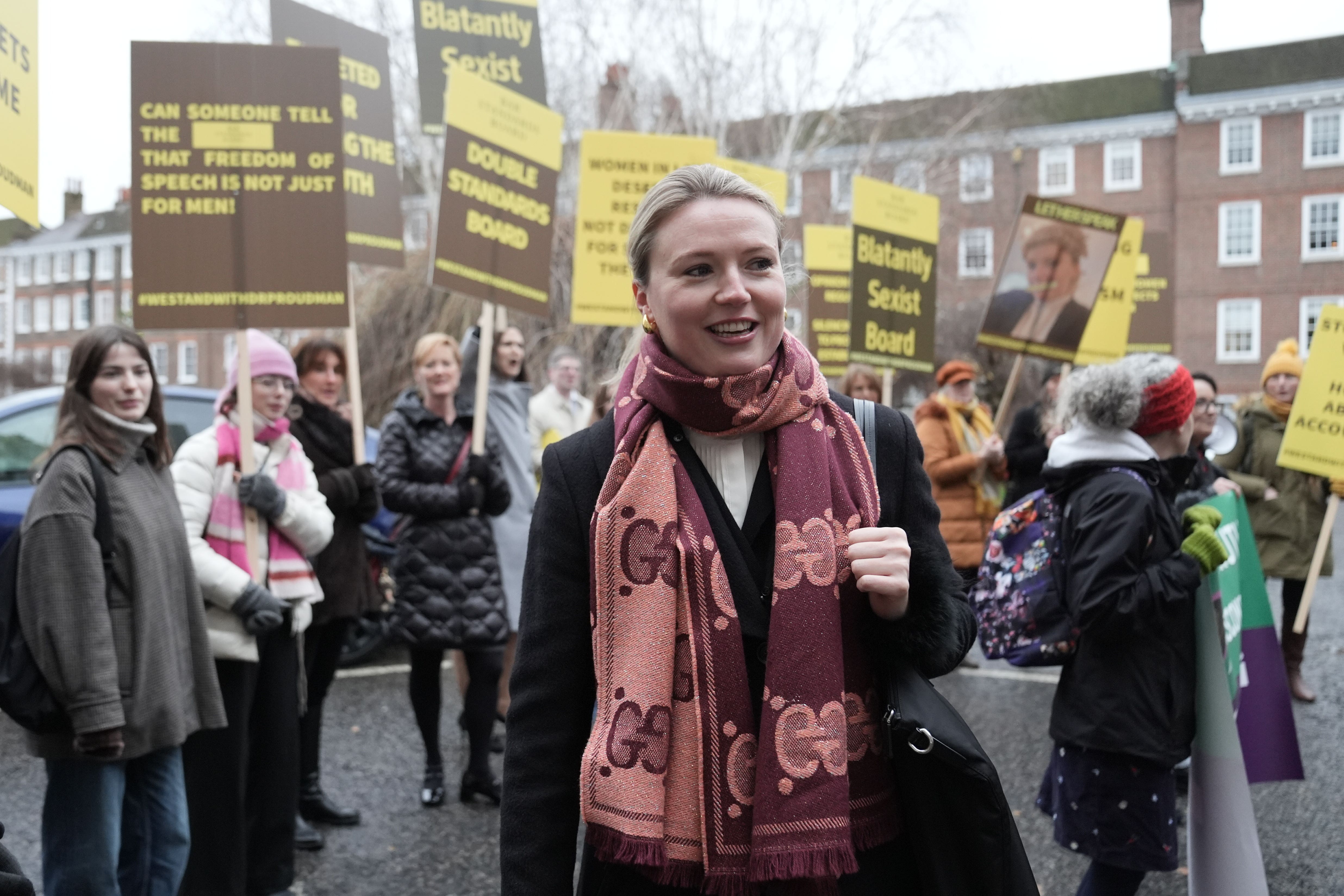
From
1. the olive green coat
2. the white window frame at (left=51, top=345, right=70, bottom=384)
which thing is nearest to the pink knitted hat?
the olive green coat

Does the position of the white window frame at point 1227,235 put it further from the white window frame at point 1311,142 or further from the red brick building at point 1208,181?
the white window frame at point 1311,142

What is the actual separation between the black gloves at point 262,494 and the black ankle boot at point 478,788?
1.70m

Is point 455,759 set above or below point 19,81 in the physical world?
below

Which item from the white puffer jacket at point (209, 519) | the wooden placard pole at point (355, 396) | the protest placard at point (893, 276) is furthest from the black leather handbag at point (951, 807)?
the protest placard at point (893, 276)

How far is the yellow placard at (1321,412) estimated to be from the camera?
20.2ft

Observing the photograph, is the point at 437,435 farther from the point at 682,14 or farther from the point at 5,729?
the point at 682,14

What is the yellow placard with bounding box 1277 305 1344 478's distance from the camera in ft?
20.2

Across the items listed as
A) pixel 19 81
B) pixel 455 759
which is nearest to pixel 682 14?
pixel 455 759

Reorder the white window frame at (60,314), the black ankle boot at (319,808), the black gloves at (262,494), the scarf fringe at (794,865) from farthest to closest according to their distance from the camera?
the white window frame at (60,314) < the black ankle boot at (319,808) < the black gloves at (262,494) < the scarf fringe at (794,865)

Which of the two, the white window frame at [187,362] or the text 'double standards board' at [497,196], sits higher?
the white window frame at [187,362]

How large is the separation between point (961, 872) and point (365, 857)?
3.46m

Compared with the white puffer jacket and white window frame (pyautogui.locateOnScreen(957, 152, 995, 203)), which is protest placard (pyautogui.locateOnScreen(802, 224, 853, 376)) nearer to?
the white puffer jacket

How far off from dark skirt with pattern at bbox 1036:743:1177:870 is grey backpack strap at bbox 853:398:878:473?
5.72 feet

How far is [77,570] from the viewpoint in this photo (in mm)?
3170
